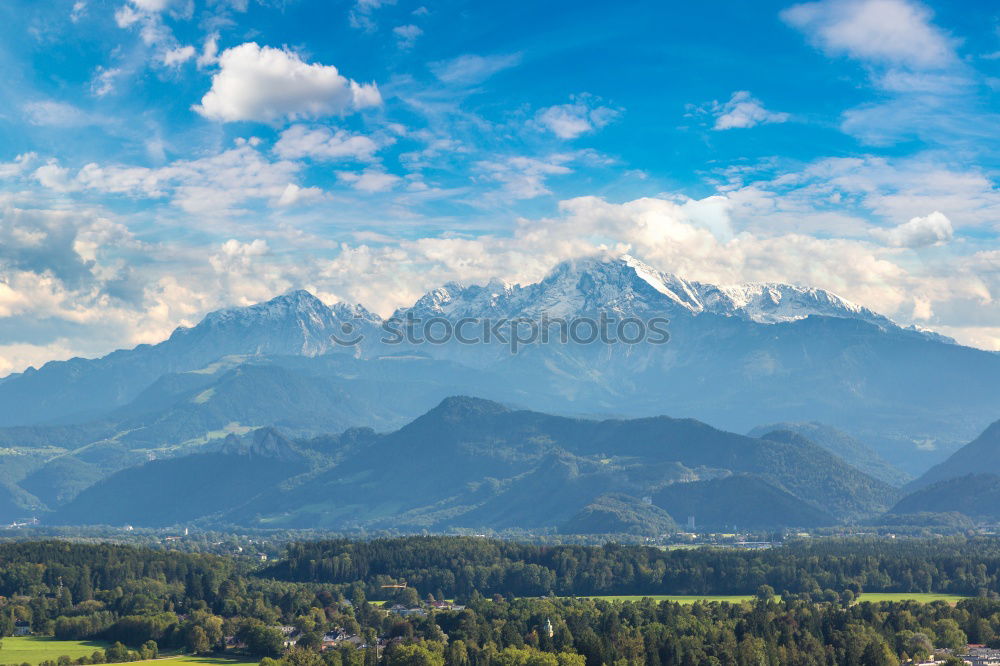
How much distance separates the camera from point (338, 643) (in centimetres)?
19912

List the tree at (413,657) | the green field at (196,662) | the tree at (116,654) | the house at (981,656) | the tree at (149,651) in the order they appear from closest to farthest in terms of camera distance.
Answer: the tree at (413,657) → the house at (981,656) → the green field at (196,662) → the tree at (116,654) → the tree at (149,651)

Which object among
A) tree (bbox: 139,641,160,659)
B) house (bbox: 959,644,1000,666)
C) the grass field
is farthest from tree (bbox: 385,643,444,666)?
house (bbox: 959,644,1000,666)

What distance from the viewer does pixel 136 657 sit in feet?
641

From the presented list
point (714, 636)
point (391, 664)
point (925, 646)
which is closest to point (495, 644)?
point (391, 664)

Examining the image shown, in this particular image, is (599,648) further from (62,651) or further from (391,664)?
(62,651)

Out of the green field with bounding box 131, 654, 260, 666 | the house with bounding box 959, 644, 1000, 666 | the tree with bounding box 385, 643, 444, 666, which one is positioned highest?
the tree with bounding box 385, 643, 444, 666

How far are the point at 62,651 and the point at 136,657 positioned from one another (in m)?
10.7

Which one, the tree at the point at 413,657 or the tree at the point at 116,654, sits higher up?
the tree at the point at 413,657

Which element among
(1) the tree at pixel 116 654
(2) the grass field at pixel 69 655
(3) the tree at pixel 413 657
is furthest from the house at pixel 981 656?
(1) the tree at pixel 116 654

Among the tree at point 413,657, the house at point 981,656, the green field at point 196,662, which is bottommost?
the green field at point 196,662

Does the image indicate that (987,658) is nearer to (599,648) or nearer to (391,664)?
(599,648)

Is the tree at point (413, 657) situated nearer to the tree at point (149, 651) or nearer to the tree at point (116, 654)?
the tree at point (149, 651)

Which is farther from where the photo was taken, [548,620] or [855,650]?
[548,620]

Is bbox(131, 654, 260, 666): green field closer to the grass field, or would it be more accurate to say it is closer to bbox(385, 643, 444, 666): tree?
the grass field
